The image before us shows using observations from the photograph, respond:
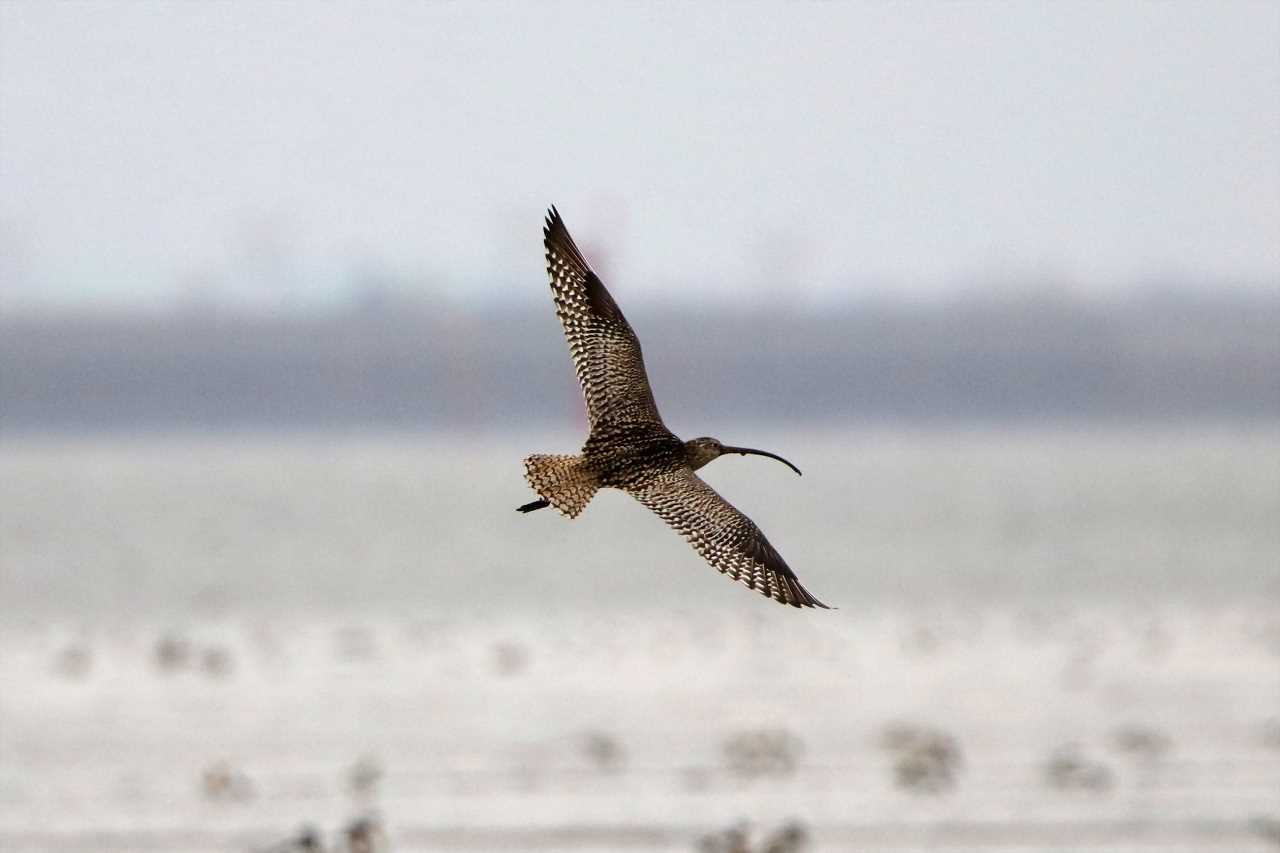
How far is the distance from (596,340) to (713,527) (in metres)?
1.14

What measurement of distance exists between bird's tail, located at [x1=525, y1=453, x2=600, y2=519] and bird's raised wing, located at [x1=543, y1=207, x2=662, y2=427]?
21 cm

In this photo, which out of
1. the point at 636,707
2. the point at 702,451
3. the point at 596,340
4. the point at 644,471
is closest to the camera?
the point at 644,471

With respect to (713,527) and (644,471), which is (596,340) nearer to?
(644,471)

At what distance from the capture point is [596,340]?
9.52 m

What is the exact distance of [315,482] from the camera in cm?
16988

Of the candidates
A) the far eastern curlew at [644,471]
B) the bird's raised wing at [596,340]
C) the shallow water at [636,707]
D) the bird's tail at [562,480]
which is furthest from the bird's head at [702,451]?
the shallow water at [636,707]

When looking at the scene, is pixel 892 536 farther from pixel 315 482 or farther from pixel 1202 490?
pixel 315 482

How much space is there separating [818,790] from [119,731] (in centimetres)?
1173

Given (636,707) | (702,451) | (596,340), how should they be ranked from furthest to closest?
(636,707) → (596,340) → (702,451)

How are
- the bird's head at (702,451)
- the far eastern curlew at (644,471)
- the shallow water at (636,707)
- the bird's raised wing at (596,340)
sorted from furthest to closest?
the shallow water at (636,707), the bird's raised wing at (596,340), the bird's head at (702,451), the far eastern curlew at (644,471)

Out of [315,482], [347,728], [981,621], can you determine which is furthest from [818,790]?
[315,482]

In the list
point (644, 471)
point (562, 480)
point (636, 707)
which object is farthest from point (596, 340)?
point (636, 707)

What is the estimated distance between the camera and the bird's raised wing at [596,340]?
920 centimetres

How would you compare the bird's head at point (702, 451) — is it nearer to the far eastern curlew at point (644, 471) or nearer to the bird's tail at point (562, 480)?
the far eastern curlew at point (644, 471)
